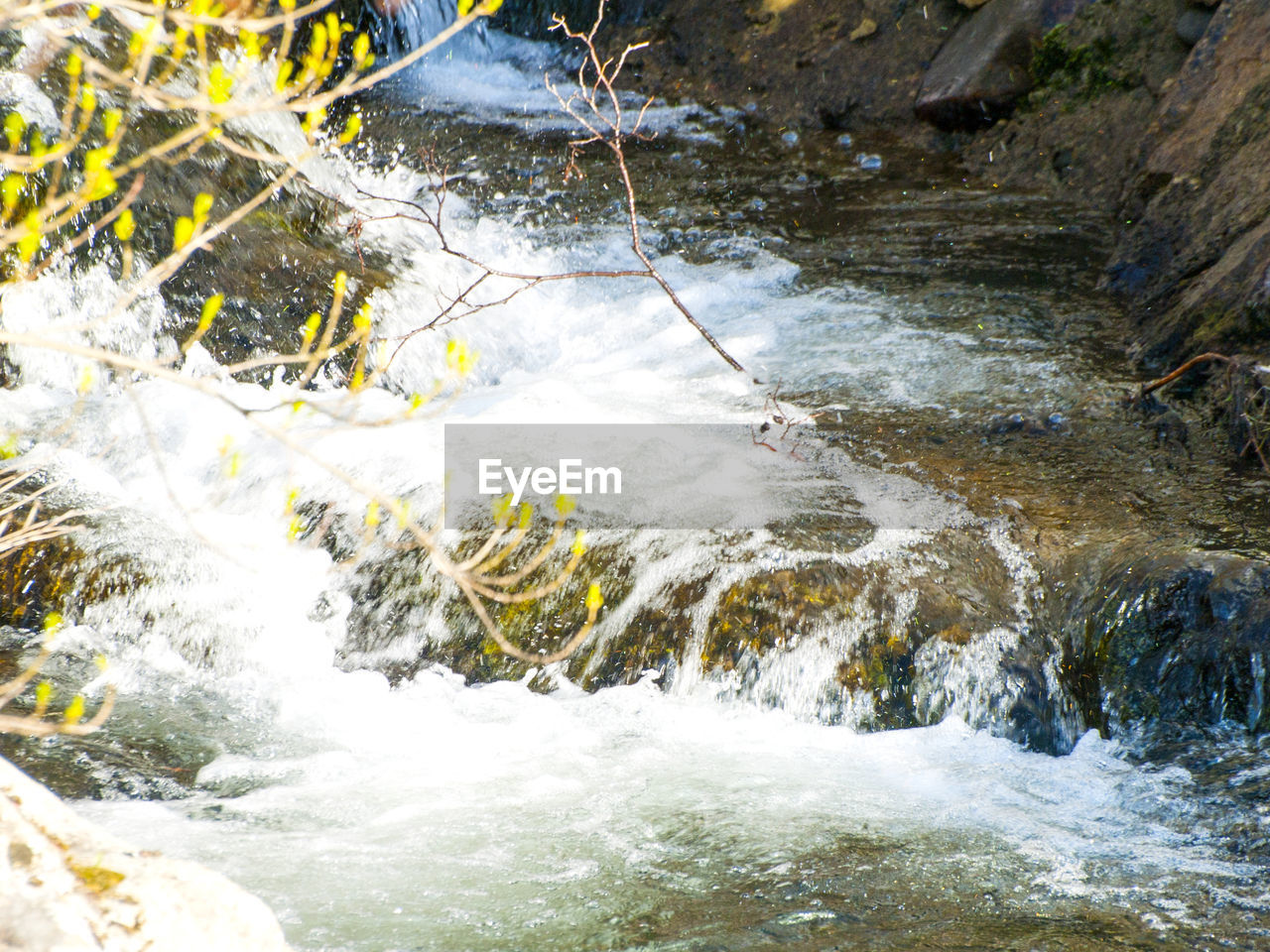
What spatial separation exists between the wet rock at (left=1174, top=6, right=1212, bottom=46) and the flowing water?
2489mm

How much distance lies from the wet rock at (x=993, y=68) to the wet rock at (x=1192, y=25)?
1.02 m

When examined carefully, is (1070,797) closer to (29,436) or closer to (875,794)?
(875,794)

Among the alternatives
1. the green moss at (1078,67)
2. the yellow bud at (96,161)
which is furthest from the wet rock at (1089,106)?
the yellow bud at (96,161)

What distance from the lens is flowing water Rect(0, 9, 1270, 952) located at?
9.42ft

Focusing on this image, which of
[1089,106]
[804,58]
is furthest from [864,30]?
[1089,106]

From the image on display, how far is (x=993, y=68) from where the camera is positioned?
9.52 meters

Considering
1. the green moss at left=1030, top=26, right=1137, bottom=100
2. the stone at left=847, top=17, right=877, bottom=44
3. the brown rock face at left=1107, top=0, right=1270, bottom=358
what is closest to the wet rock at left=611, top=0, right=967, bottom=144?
the stone at left=847, top=17, right=877, bottom=44

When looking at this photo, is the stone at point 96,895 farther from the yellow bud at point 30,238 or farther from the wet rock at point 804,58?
the wet rock at point 804,58

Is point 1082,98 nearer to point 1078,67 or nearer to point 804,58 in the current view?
point 1078,67

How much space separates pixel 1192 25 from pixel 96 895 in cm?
964

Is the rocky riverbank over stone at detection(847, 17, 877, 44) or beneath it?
beneath

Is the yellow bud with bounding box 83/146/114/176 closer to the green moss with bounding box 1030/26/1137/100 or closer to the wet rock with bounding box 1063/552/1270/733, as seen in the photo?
the wet rock with bounding box 1063/552/1270/733

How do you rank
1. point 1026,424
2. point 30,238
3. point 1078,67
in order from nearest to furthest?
point 30,238 → point 1026,424 → point 1078,67

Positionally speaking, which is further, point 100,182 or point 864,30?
point 864,30
